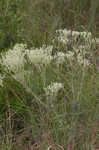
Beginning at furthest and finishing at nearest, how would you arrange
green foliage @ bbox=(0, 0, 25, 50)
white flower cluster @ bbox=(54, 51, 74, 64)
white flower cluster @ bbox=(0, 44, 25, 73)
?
green foliage @ bbox=(0, 0, 25, 50), white flower cluster @ bbox=(54, 51, 74, 64), white flower cluster @ bbox=(0, 44, 25, 73)

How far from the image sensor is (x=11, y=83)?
257cm

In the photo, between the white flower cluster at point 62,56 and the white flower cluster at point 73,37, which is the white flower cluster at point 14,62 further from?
the white flower cluster at point 73,37

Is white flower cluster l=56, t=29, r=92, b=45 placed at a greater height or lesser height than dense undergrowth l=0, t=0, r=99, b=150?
greater

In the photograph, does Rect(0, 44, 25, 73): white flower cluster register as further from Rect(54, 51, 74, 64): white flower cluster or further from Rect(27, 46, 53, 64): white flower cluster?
Rect(54, 51, 74, 64): white flower cluster

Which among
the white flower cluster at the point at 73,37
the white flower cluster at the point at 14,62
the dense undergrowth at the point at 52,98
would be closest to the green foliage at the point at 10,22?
the dense undergrowth at the point at 52,98

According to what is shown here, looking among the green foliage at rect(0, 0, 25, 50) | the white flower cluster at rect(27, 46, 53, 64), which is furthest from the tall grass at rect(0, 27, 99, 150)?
the green foliage at rect(0, 0, 25, 50)

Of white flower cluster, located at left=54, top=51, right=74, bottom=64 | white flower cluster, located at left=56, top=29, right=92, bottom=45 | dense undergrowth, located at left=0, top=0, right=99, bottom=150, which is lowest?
dense undergrowth, located at left=0, top=0, right=99, bottom=150

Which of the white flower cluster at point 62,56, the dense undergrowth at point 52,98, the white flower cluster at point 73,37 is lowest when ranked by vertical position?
the dense undergrowth at point 52,98

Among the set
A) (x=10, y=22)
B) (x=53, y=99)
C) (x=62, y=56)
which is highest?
(x=10, y=22)

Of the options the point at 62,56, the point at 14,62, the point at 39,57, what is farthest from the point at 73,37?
the point at 14,62

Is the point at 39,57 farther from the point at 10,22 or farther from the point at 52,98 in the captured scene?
the point at 10,22

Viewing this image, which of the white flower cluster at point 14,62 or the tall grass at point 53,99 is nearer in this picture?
the tall grass at point 53,99

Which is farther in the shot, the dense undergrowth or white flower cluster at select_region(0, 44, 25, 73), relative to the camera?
white flower cluster at select_region(0, 44, 25, 73)

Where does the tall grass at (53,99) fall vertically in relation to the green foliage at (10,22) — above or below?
below
